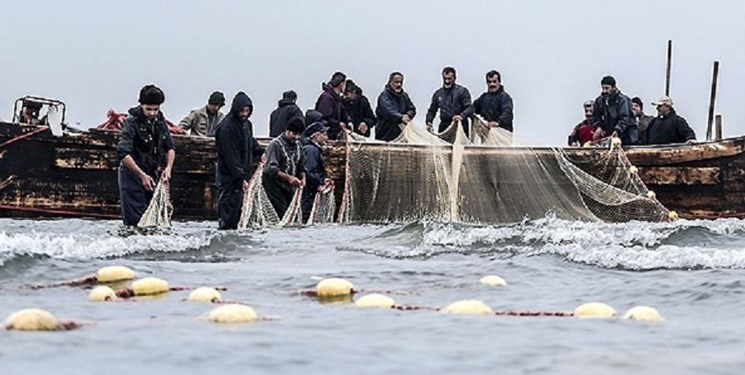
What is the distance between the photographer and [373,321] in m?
4.49

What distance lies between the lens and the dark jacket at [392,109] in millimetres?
15633

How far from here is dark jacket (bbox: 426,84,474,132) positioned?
50.6 ft

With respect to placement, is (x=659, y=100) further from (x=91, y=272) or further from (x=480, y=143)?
(x=91, y=272)

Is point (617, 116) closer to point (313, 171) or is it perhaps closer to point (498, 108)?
point (498, 108)

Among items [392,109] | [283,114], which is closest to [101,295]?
[283,114]

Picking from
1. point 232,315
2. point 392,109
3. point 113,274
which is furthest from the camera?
point 392,109

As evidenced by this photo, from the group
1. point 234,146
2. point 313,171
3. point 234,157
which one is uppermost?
point 234,146

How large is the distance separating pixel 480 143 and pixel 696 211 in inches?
145

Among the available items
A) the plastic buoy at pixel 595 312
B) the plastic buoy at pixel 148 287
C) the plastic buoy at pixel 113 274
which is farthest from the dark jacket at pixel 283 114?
the plastic buoy at pixel 595 312

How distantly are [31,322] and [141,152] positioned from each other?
20.5ft

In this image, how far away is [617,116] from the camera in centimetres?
1571

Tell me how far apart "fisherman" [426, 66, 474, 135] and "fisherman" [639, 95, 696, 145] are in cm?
288

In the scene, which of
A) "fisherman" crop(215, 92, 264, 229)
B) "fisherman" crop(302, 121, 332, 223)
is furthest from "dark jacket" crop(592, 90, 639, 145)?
"fisherman" crop(215, 92, 264, 229)

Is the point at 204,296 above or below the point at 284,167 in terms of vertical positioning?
below
